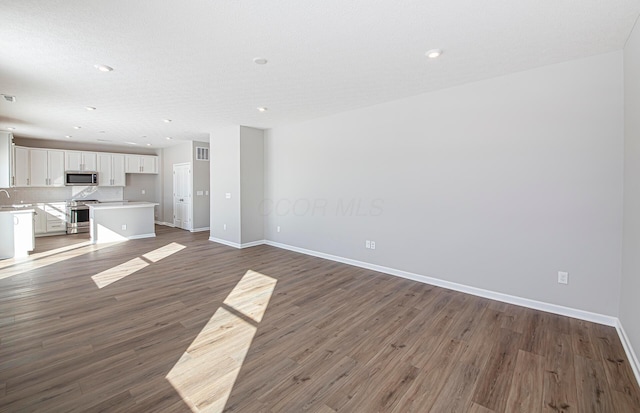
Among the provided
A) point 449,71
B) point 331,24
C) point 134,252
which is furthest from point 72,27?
point 134,252

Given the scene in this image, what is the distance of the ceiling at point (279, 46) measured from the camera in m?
2.14

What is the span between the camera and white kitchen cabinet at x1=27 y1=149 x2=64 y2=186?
24.7 ft

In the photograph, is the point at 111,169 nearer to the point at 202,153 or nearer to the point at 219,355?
the point at 202,153

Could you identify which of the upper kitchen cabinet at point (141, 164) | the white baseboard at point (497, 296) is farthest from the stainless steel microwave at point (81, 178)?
the white baseboard at point (497, 296)

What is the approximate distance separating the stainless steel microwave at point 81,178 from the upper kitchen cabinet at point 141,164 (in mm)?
899

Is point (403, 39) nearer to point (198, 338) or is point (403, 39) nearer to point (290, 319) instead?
point (290, 319)

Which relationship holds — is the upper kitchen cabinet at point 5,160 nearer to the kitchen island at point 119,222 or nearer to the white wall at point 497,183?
the kitchen island at point 119,222

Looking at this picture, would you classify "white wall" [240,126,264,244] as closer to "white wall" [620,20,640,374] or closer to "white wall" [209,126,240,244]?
"white wall" [209,126,240,244]

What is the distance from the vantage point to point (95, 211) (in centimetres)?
668

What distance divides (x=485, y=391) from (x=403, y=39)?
2.86 metres

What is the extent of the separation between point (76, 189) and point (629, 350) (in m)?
11.7

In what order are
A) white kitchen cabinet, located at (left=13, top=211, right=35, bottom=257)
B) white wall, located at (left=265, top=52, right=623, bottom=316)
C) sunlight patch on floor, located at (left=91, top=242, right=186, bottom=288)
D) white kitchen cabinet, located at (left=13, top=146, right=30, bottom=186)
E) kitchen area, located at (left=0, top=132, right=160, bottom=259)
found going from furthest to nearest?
white kitchen cabinet, located at (left=13, top=146, right=30, bottom=186), kitchen area, located at (left=0, top=132, right=160, bottom=259), white kitchen cabinet, located at (left=13, top=211, right=35, bottom=257), sunlight patch on floor, located at (left=91, top=242, right=186, bottom=288), white wall, located at (left=265, top=52, right=623, bottom=316)

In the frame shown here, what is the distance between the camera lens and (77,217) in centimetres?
800

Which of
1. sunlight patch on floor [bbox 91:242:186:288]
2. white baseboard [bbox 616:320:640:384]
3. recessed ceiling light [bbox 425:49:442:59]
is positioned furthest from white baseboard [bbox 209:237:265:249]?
white baseboard [bbox 616:320:640:384]
